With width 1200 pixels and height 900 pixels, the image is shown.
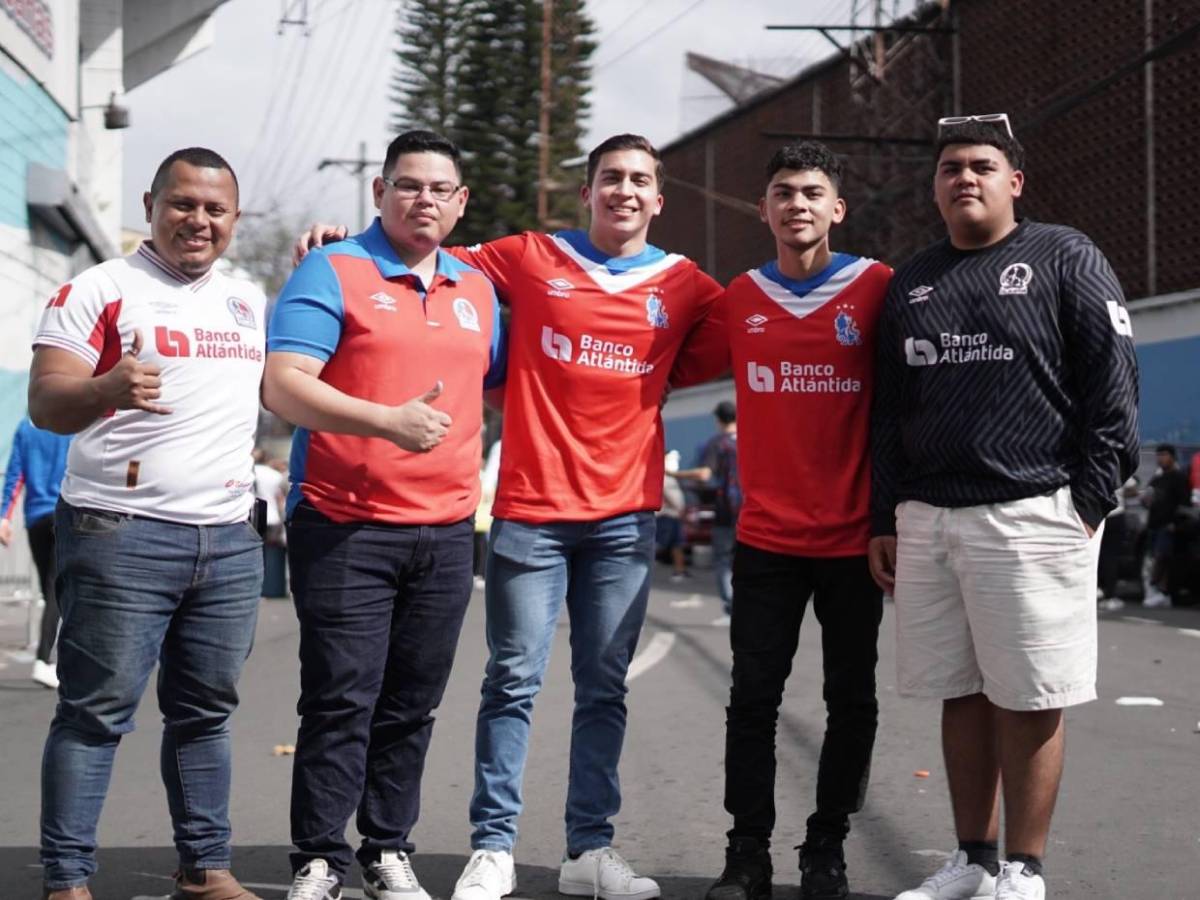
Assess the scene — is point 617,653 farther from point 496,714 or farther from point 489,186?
point 489,186

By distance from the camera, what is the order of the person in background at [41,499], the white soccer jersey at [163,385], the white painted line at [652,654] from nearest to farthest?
the white soccer jersey at [163,385]
the person in background at [41,499]
the white painted line at [652,654]

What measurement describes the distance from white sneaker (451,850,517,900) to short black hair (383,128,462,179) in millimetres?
2035

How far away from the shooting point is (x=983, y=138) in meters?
4.73

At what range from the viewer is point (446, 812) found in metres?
6.16

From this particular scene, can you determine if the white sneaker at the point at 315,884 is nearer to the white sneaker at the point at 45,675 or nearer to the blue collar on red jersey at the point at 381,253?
the blue collar on red jersey at the point at 381,253

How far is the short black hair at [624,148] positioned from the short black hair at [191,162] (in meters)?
1.18

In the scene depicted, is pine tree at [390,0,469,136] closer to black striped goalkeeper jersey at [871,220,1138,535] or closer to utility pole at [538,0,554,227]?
utility pole at [538,0,554,227]

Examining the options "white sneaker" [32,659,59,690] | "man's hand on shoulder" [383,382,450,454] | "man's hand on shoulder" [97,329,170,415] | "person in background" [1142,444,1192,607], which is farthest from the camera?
"person in background" [1142,444,1192,607]

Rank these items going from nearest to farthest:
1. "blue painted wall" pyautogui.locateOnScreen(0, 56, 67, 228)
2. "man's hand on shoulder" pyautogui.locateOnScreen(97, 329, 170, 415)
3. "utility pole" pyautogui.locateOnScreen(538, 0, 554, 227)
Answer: "man's hand on shoulder" pyautogui.locateOnScreen(97, 329, 170, 415), "blue painted wall" pyautogui.locateOnScreen(0, 56, 67, 228), "utility pole" pyautogui.locateOnScreen(538, 0, 554, 227)

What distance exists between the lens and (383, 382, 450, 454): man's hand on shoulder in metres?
4.25

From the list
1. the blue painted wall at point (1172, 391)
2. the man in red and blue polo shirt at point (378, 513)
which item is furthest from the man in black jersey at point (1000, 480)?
the blue painted wall at point (1172, 391)

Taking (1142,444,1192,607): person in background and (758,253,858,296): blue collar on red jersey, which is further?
(1142,444,1192,607): person in background

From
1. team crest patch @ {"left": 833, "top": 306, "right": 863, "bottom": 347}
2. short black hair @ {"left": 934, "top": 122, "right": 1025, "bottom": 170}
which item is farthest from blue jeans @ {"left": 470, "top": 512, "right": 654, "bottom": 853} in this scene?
short black hair @ {"left": 934, "top": 122, "right": 1025, "bottom": 170}

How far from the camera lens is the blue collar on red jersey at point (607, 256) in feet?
17.0
